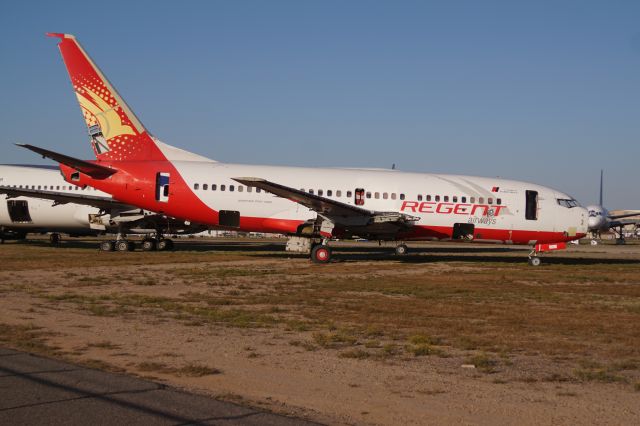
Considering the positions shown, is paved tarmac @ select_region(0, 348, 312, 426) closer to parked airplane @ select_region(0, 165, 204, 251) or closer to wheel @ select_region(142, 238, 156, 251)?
parked airplane @ select_region(0, 165, 204, 251)

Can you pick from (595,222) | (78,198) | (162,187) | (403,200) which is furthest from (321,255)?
(595,222)

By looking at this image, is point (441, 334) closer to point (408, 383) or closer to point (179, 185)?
point (408, 383)

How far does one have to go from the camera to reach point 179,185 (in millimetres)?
30781

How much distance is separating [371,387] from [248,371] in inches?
63.1

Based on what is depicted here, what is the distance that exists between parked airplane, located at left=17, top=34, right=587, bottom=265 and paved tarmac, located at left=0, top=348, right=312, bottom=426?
2189 cm

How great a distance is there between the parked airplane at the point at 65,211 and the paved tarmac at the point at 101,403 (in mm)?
27933

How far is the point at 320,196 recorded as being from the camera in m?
29.9

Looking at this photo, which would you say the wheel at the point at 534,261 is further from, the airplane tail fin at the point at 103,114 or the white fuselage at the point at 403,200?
the airplane tail fin at the point at 103,114

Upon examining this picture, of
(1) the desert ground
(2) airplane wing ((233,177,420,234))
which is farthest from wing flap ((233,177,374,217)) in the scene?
(1) the desert ground

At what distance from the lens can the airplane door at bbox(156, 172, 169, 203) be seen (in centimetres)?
3067

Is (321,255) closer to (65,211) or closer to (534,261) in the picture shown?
(534,261)

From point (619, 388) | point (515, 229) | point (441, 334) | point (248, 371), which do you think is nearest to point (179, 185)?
point (515, 229)

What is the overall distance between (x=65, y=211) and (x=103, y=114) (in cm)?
987

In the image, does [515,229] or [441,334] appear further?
[515,229]
